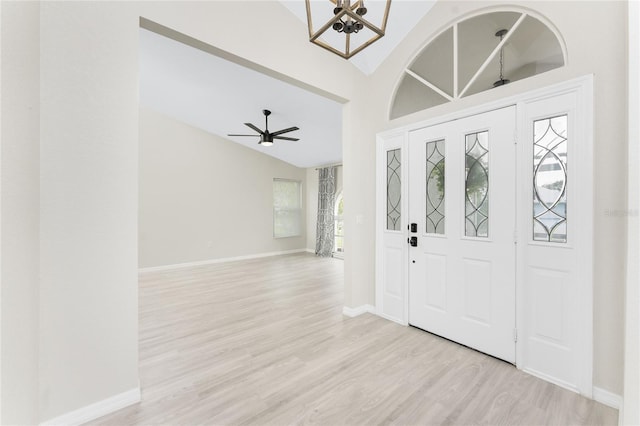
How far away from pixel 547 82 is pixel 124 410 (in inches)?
149

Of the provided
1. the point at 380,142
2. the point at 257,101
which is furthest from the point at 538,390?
the point at 257,101

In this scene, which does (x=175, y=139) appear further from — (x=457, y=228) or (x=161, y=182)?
(x=457, y=228)

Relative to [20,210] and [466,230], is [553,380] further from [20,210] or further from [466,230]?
[20,210]

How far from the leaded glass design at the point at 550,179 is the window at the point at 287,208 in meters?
6.47

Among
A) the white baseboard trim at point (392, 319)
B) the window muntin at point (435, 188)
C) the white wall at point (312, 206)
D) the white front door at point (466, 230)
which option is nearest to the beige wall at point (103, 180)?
the white front door at point (466, 230)

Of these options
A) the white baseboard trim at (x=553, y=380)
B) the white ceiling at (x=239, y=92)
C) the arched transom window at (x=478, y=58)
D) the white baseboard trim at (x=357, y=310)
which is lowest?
the white baseboard trim at (x=553, y=380)

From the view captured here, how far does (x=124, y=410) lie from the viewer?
1.77m

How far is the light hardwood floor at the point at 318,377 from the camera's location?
1.72 metres

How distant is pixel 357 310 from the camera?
10.9 feet

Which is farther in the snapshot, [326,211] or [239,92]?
[326,211]

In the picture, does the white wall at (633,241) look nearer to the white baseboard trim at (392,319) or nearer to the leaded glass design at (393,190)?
the white baseboard trim at (392,319)

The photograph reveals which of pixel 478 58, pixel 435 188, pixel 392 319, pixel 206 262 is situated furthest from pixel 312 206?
pixel 478 58

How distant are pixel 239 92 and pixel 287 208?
433cm

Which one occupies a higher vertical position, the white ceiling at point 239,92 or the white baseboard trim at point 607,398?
the white ceiling at point 239,92
